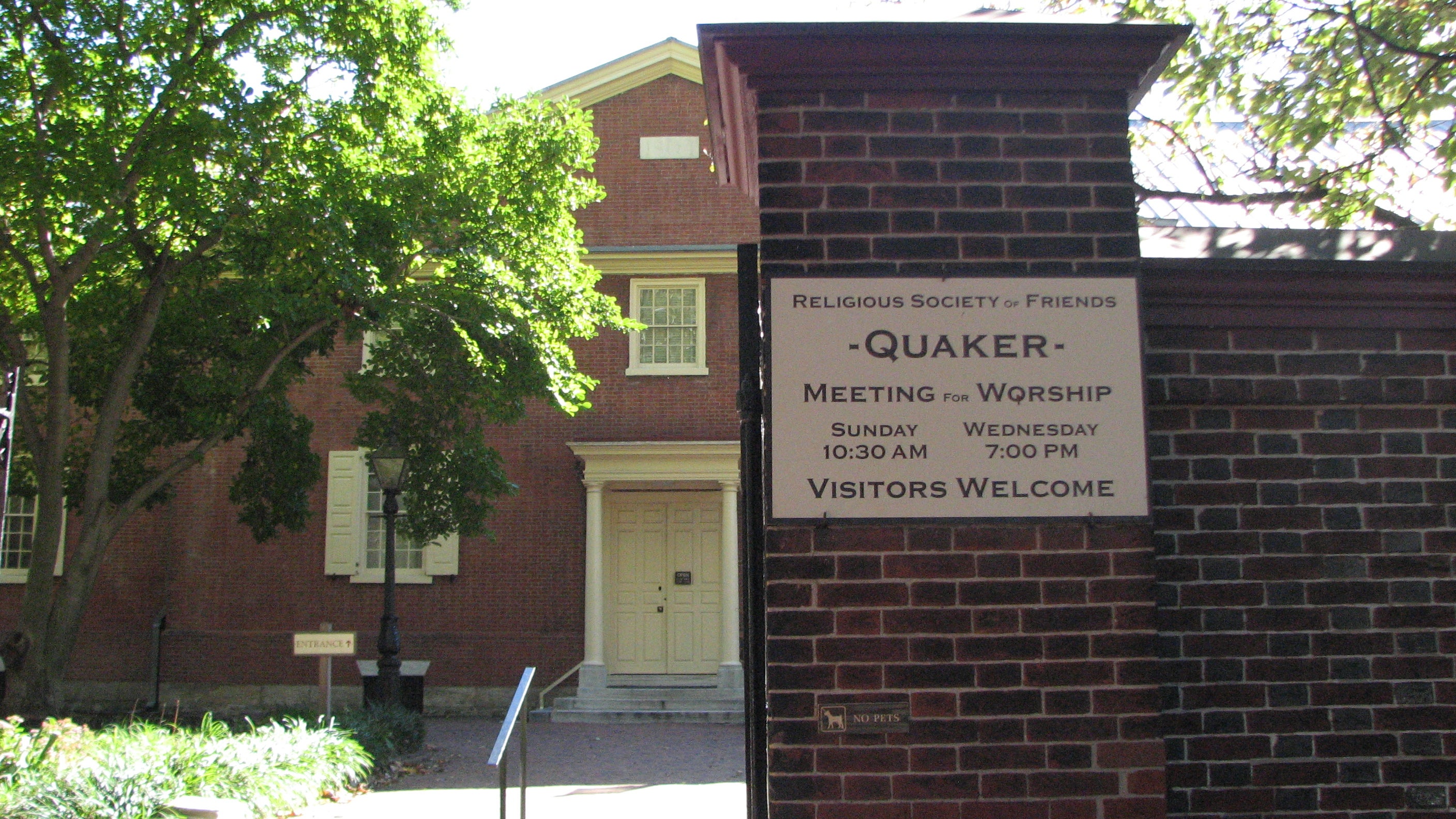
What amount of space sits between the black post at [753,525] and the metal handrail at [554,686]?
44.3 feet

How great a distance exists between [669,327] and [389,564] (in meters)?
6.19

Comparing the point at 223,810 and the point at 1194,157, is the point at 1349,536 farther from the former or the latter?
the point at 1194,157

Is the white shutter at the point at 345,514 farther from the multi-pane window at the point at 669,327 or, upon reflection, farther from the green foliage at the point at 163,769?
the green foliage at the point at 163,769

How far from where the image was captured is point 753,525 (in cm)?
367

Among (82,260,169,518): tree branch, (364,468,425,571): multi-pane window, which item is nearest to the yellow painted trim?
(364,468,425,571): multi-pane window

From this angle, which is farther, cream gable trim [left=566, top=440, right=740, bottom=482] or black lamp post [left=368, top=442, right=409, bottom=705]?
cream gable trim [left=566, top=440, right=740, bottom=482]

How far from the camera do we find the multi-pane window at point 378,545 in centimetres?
1772

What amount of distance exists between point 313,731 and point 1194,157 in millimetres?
9557

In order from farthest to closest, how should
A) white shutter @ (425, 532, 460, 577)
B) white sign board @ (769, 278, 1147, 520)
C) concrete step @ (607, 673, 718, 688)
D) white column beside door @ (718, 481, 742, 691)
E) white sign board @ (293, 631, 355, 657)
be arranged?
1. white shutter @ (425, 532, 460, 577)
2. concrete step @ (607, 673, 718, 688)
3. white column beside door @ (718, 481, 742, 691)
4. white sign board @ (293, 631, 355, 657)
5. white sign board @ (769, 278, 1147, 520)

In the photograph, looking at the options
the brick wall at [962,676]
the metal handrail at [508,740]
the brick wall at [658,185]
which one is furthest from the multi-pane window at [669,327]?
the brick wall at [962,676]

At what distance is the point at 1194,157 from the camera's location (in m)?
11.2

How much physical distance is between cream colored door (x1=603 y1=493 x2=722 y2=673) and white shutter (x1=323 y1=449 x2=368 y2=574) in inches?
143

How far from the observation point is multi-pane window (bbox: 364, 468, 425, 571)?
17.7 metres

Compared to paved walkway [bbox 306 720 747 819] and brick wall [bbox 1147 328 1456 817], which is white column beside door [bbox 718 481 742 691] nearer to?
paved walkway [bbox 306 720 747 819]
